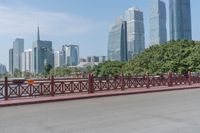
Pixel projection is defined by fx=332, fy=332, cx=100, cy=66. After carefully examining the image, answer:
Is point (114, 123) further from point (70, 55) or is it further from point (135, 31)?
point (70, 55)

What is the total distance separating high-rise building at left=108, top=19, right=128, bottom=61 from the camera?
15200 centimetres

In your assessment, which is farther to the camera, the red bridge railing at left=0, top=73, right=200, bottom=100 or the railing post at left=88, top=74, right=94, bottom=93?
the railing post at left=88, top=74, right=94, bottom=93

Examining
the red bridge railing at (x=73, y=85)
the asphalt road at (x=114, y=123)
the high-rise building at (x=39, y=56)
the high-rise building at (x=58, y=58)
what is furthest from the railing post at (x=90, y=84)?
the high-rise building at (x=58, y=58)

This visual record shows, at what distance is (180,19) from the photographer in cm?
14975

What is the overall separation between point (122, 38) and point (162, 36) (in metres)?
30.1

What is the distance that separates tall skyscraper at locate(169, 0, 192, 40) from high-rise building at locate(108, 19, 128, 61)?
2158cm

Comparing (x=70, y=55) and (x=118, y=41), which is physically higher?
(x=118, y=41)

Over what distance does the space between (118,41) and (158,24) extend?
35432 millimetres

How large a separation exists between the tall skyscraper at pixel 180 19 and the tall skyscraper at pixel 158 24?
14093 millimetres

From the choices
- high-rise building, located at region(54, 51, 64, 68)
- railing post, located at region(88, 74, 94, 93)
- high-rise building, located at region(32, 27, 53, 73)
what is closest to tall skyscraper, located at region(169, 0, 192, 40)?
high-rise building, located at region(32, 27, 53, 73)

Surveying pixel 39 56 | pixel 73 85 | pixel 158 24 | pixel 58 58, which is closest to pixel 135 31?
pixel 158 24

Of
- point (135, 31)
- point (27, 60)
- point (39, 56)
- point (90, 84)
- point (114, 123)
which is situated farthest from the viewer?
point (135, 31)

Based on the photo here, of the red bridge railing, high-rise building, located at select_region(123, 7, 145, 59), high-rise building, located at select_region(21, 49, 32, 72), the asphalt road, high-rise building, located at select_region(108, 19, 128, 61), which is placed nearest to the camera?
the asphalt road

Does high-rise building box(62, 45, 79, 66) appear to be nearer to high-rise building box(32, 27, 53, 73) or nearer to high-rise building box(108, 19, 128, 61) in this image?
high-rise building box(32, 27, 53, 73)
